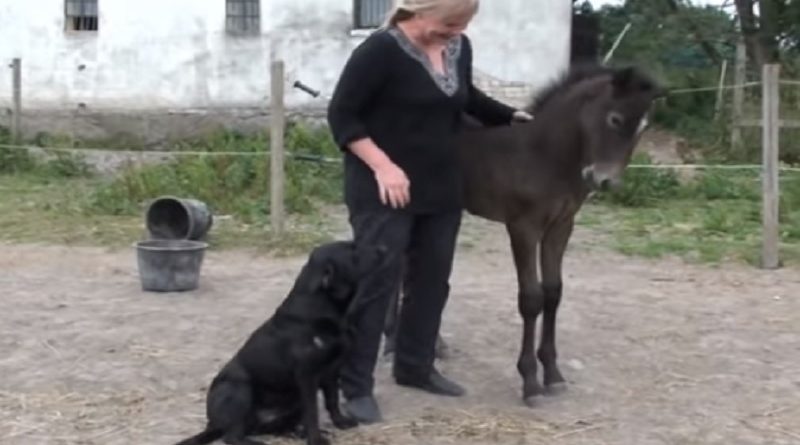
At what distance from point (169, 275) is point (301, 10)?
8.65 metres

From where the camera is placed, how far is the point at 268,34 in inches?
612

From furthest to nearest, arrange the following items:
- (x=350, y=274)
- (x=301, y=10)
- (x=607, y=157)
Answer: (x=301, y=10)
(x=607, y=157)
(x=350, y=274)

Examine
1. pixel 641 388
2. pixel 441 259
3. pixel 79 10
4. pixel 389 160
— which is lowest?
pixel 641 388

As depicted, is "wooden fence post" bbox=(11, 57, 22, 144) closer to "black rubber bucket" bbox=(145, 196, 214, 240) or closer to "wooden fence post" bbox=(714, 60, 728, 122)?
"black rubber bucket" bbox=(145, 196, 214, 240)

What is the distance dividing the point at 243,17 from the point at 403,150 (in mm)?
11438

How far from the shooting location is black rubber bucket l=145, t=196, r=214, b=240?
840 centimetres

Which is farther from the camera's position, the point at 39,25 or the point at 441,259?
the point at 39,25

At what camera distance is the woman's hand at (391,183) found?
4496 millimetres

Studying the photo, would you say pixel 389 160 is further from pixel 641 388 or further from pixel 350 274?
pixel 641 388

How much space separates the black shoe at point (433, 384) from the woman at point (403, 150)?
0.28 meters

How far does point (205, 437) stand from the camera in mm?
4332

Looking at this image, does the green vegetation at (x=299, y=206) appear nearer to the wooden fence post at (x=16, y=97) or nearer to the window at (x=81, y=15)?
the wooden fence post at (x=16, y=97)

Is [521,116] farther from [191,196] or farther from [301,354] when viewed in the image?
[191,196]

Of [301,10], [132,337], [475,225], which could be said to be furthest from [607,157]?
[301,10]
